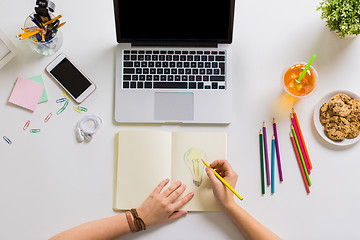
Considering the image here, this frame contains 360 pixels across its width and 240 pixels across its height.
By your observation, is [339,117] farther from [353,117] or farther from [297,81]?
[297,81]

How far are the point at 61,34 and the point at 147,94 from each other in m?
0.32

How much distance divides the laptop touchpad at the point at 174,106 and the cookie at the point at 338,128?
0.40m

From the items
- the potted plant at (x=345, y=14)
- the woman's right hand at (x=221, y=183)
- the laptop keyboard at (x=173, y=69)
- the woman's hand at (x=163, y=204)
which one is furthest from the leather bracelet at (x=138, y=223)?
the potted plant at (x=345, y=14)

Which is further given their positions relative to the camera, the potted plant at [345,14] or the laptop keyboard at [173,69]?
the laptop keyboard at [173,69]

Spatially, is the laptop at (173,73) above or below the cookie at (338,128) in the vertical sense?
above

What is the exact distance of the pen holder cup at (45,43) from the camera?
970mm

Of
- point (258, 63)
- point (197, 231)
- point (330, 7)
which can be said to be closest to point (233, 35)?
point (258, 63)

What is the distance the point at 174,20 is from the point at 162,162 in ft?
1.34

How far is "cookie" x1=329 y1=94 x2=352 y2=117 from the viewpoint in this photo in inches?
Result: 38.0

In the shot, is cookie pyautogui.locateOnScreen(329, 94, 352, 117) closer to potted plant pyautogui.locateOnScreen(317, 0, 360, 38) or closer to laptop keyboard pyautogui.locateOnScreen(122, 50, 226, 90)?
potted plant pyautogui.locateOnScreen(317, 0, 360, 38)

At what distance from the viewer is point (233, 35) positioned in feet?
3.43

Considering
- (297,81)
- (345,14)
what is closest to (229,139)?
(297,81)

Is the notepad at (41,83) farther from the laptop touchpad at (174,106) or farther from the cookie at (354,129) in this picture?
the cookie at (354,129)

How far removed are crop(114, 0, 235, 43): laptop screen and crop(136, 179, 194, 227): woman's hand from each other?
0.43m
